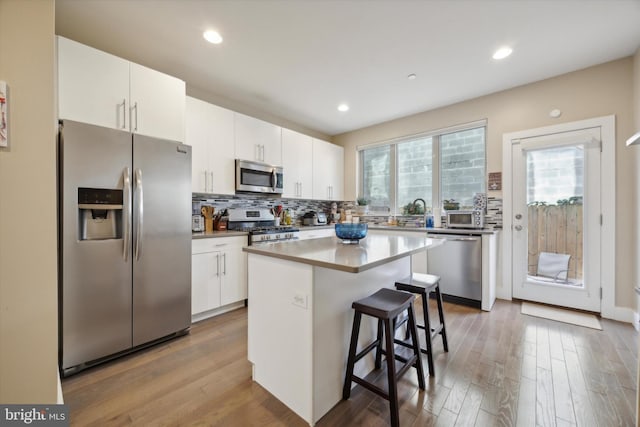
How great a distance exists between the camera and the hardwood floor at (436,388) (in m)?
1.41

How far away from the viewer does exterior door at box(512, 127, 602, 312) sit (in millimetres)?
2777

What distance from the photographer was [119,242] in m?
1.96

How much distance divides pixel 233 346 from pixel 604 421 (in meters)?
2.41

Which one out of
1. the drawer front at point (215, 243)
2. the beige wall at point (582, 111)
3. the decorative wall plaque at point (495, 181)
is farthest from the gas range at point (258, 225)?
the beige wall at point (582, 111)

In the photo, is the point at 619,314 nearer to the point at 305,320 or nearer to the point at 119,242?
the point at 305,320

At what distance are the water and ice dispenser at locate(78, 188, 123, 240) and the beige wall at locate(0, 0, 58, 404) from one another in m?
0.63

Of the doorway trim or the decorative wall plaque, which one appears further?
the decorative wall plaque

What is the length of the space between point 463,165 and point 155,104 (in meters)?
3.85

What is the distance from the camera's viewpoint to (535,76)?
2.92m

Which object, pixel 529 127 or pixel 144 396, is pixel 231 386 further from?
pixel 529 127

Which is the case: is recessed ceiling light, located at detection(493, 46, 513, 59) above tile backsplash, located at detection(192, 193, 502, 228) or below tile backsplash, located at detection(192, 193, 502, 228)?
above

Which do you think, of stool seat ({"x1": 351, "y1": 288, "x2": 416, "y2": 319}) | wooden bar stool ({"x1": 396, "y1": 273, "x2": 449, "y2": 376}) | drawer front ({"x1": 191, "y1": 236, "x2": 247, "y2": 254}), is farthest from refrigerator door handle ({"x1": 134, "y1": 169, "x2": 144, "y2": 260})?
wooden bar stool ({"x1": 396, "y1": 273, "x2": 449, "y2": 376})

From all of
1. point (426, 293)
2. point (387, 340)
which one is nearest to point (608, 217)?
point (426, 293)

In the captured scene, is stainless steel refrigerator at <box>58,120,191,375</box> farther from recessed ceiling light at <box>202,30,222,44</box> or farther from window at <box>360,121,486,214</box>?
window at <box>360,121,486,214</box>
